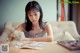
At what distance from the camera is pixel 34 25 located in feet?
7.52

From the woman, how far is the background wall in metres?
0.63

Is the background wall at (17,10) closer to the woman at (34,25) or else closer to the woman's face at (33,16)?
the woman at (34,25)

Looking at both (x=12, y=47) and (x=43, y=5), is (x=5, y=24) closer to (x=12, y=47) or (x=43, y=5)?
(x=43, y=5)

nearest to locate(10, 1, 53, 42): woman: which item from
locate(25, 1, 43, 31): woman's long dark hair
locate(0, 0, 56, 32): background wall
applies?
locate(25, 1, 43, 31): woman's long dark hair

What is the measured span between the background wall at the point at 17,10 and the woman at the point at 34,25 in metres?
0.63

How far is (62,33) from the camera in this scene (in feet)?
8.64

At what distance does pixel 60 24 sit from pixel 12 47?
154 cm

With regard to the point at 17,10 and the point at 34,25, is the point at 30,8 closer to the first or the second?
the point at 34,25

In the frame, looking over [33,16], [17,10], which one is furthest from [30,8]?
[17,10]

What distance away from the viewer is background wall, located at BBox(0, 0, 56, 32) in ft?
9.15

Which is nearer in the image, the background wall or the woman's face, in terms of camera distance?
the woman's face

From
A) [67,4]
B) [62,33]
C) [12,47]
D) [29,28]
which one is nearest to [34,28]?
[29,28]

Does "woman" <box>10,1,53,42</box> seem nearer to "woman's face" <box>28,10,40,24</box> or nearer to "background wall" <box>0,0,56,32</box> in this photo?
"woman's face" <box>28,10,40,24</box>

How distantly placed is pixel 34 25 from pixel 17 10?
0.71 meters
